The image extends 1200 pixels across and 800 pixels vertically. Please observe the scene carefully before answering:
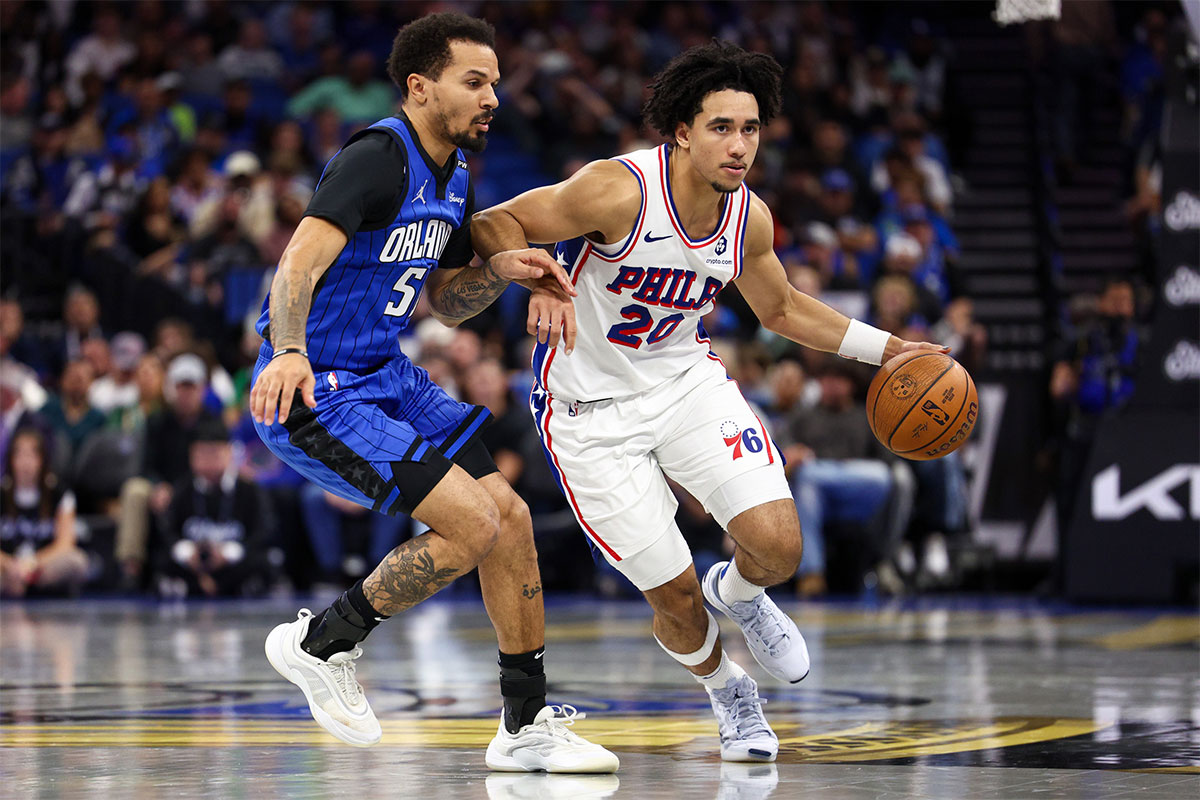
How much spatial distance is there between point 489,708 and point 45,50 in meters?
14.8

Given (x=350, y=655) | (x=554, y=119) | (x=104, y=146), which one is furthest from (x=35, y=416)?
(x=350, y=655)

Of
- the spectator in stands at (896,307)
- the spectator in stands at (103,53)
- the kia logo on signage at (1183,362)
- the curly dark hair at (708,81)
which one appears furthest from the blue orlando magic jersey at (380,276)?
the spectator in stands at (103,53)

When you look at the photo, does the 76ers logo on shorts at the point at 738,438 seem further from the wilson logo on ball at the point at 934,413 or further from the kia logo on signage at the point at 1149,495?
the kia logo on signage at the point at 1149,495

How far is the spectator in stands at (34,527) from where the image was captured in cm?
1304

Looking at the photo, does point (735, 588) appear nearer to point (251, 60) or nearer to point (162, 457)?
point (162, 457)

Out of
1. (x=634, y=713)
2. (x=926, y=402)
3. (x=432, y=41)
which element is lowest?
(x=634, y=713)

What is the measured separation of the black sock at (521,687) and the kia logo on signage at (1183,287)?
7.20 metres

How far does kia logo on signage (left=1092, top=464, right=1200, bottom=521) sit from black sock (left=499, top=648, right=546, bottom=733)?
281 inches

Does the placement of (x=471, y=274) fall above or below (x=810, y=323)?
above

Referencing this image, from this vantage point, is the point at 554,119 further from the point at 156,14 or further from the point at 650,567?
the point at 650,567

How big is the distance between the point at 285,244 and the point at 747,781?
11.2m

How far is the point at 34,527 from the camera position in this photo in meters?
13.1

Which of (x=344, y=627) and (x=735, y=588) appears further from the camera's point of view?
(x=735, y=588)

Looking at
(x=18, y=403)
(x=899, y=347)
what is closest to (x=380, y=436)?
(x=899, y=347)
